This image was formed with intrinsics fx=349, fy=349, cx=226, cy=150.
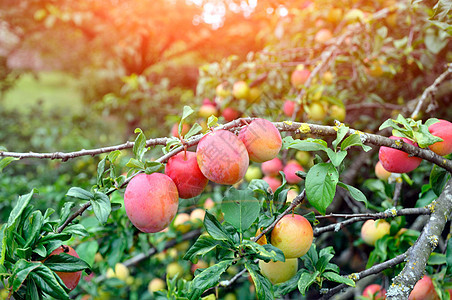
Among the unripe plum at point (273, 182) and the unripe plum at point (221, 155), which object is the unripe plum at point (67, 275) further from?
the unripe plum at point (273, 182)

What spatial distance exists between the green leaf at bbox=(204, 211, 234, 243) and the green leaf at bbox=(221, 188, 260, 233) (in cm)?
2

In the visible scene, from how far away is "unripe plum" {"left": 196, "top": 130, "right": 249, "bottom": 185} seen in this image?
2.25ft

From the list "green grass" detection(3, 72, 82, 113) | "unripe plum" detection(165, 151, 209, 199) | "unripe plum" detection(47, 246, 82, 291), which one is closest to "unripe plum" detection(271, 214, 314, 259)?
"unripe plum" detection(165, 151, 209, 199)

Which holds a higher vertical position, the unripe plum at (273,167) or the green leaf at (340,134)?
the green leaf at (340,134)

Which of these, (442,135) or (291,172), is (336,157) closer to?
(442,135)

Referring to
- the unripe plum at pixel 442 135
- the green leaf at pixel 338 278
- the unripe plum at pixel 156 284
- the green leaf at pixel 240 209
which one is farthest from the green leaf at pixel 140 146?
the unripe plum at pixel 156 284

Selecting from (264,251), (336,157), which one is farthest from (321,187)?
(264,251)

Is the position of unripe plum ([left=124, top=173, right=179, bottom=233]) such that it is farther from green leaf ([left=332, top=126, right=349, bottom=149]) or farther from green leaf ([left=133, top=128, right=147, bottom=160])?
green leaf ([left=332, top=126, right=349, bottom=149])

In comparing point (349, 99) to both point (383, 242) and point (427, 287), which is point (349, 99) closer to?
point (383, 242)

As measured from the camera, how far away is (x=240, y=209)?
30.4 inches

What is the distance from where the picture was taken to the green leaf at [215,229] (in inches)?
29.0

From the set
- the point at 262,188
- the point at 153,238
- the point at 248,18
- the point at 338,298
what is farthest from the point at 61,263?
the point at 248,18

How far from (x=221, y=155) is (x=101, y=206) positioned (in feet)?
0.85

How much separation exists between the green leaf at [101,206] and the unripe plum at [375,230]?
2.66ft
